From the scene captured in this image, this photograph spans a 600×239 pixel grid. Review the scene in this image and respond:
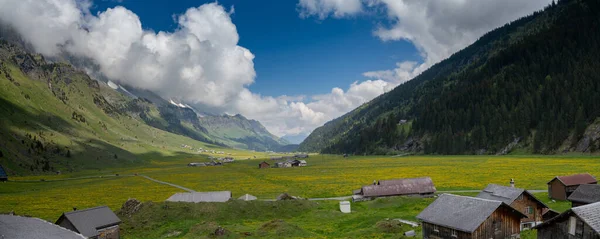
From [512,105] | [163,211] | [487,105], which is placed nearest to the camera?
[163,211]

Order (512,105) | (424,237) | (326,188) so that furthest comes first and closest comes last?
(512,105) < (326,188) < (424,237)

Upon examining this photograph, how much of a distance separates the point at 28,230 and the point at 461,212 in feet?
127

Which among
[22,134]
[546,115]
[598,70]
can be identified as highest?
[598,70]

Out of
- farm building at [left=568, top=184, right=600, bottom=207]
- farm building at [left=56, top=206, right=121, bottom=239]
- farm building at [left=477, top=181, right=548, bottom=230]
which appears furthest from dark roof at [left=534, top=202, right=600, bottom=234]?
farm building at [left=56, top=206, right=121, bottom=239]

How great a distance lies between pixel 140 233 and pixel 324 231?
26558 mm

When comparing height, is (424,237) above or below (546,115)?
below

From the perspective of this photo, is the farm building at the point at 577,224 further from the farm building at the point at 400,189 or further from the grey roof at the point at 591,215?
the farm building at the point at 400,189

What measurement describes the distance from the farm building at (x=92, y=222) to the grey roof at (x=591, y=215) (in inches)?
1880

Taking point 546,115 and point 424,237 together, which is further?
point 546,115

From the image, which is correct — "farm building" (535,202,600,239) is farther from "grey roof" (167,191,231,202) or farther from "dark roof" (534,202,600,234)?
"grey roof" (167,191,231,202)

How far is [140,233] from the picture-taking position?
5216 cm

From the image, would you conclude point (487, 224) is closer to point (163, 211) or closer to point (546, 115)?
point (163, 211)

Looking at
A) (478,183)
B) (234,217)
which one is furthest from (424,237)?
(478,183)

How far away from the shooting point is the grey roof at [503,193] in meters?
42.8
